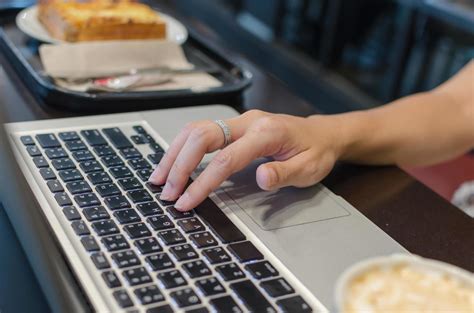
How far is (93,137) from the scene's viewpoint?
815mm

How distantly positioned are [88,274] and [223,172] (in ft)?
0.67

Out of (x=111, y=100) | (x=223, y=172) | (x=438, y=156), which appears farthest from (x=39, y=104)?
(x=438, y=156)

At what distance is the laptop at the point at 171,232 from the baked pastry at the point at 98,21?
1.06 feet

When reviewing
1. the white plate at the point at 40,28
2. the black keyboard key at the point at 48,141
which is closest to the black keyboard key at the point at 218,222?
the black keyboard key at the point at 48,141

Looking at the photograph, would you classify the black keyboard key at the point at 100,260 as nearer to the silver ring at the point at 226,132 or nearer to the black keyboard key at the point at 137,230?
the black keyboard key at the point at 137,230

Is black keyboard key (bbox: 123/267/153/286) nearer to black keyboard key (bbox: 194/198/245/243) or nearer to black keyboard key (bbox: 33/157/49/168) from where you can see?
black keyboard key (bbox: 194/198/245/243)

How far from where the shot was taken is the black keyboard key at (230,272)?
0.57m

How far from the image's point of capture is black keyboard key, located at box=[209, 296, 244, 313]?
53cm

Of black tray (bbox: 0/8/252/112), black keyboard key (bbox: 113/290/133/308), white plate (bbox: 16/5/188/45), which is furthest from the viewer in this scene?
white plate (bbox: 16/5/188/45)

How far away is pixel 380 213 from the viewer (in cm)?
75

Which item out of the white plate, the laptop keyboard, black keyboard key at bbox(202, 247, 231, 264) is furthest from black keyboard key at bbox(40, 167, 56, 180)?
the white plate

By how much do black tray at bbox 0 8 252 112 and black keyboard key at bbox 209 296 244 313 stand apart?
0.45 m

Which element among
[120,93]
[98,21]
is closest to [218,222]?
[120,93]

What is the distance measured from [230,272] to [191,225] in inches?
3.4
